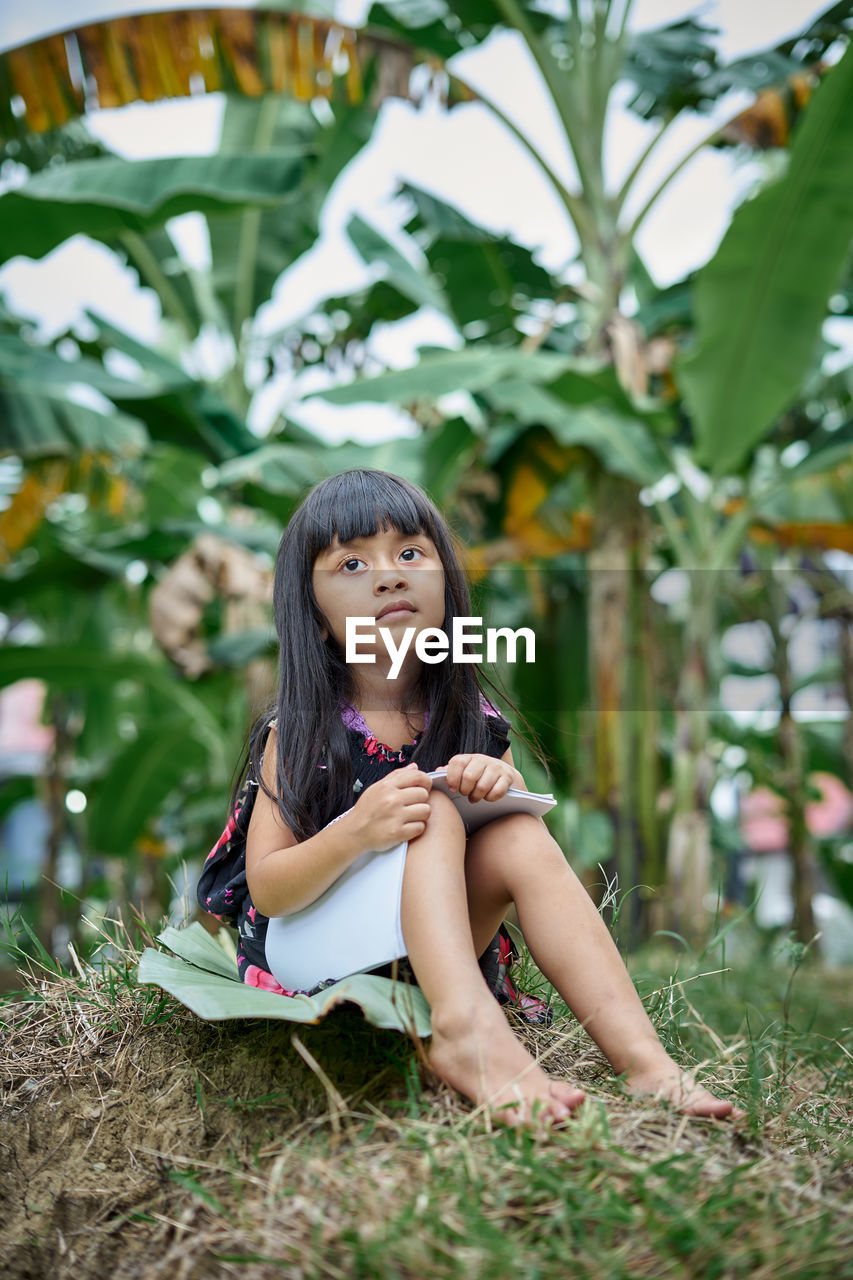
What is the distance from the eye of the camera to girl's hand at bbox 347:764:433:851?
4.11 ft

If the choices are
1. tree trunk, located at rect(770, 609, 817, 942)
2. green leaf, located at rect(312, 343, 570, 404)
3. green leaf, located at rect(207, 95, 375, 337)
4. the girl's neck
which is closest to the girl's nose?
the girl's neck

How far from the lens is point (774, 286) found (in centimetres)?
355

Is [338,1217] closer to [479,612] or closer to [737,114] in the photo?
[479,612]

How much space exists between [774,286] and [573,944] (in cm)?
289

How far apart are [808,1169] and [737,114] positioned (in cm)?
415

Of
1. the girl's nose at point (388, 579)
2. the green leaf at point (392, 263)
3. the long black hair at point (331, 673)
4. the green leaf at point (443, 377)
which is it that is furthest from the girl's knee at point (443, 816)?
the green leaf at point (392, 263)

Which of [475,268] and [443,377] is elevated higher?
[475,268]

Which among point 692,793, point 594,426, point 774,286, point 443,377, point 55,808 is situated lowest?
point 55,808

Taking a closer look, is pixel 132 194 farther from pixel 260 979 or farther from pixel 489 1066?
pixel 489 1066

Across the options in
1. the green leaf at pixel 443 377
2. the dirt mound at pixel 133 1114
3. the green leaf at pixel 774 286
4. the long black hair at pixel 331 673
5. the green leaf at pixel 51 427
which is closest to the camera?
the dirt mound at pixel 133 1114

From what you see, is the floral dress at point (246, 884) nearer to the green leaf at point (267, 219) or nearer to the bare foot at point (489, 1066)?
the bare foot at point (489, 1066)

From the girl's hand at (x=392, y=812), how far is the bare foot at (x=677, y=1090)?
38cm

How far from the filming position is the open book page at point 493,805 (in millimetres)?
1332

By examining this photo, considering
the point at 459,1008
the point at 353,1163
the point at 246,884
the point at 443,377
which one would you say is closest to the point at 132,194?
the point at 443,377
